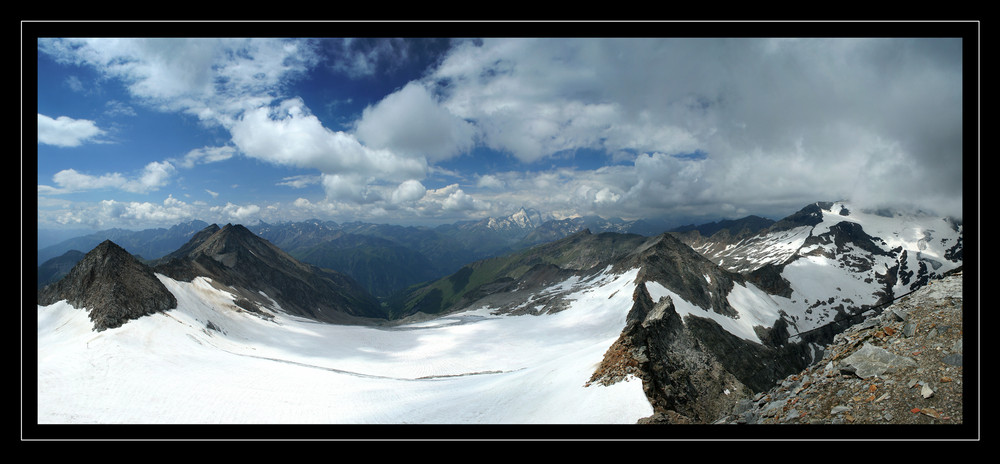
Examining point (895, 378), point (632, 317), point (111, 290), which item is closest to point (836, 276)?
point (632, 317)

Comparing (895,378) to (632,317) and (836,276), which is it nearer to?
(632,317)

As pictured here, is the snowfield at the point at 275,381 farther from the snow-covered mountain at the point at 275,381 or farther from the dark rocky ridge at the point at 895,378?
the dark rocky ridge at the point at 895,378

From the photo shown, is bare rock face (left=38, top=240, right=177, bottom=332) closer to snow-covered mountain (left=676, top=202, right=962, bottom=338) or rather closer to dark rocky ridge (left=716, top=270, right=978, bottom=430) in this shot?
dark rocky ridge (left=716, top=270, right=978, bottom=430)

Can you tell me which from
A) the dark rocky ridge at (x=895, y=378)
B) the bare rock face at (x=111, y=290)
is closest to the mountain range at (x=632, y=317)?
the bare rock face at (x=111, y=290)

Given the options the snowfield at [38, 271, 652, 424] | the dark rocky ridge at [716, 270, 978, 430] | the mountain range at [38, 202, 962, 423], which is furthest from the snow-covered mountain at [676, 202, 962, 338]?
the dark rocky ridge at [716, 270, 978, 430]
